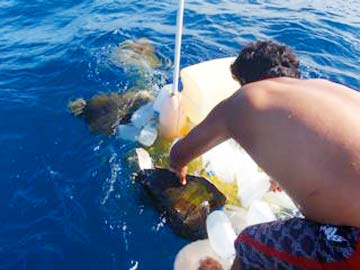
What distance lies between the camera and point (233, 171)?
14.6 feet

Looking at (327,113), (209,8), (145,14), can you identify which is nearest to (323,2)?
(209,8)

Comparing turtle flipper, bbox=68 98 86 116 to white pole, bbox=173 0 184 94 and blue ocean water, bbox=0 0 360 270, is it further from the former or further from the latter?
white pole, bbox=173 0 184 94

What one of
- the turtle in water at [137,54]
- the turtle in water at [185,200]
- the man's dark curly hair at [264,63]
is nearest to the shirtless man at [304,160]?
the man's dark curly hair at [264,63]

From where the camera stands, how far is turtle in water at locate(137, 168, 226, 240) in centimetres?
406

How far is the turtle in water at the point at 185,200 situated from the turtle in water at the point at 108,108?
3.89 ft

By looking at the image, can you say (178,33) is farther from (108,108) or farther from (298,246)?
(298,246)

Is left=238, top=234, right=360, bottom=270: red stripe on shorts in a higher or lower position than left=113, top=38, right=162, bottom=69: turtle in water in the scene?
higher

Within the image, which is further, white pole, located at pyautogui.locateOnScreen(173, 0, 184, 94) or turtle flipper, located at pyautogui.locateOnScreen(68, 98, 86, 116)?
turtle flipper, located at pyautogui.locateOnScreen(68, 98, 86, 116)

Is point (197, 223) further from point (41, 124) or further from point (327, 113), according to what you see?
point (41, 124)

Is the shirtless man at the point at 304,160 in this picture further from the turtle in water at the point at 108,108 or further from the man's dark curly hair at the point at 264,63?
the turtle in water at the point at 108,108

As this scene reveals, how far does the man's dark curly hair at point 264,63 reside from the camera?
3.59m

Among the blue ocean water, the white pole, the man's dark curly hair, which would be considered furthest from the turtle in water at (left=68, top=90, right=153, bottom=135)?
the man's dark curly hair

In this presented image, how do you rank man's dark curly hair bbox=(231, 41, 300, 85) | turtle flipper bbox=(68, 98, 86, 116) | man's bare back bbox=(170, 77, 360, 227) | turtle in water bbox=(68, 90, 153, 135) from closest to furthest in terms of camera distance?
man's bare back bbox=(170, 77, 360, 227) < man's dark curly hair bbox=(231, 41, 300, 85) < turtle in water bbox=(68, 90, 153, 135) < turtle flipper bbox=(68, 98, 86, 116)

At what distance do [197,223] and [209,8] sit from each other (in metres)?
5.61
